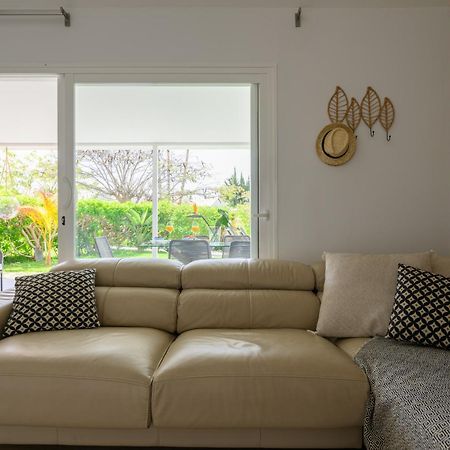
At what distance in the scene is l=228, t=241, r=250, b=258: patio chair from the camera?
2.80 m

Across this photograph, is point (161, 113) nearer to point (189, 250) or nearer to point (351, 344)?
point (189, 250)

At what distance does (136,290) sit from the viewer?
2.32m

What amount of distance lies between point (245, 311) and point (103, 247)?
120cm

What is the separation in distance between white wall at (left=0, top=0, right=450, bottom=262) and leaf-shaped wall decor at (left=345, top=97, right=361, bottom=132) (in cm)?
6

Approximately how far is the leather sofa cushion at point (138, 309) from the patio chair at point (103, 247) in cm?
57

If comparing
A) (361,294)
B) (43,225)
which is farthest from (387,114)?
(43,225)

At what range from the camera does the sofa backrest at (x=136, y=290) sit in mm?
2240

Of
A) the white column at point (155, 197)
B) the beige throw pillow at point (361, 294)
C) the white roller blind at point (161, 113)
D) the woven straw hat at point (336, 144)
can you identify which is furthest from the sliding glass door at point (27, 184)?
the beige throw pillow at point (361, 294)

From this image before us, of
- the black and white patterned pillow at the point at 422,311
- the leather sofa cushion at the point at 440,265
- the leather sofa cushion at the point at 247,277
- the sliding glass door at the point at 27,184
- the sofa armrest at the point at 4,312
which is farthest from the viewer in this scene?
the sliding glass door at the point at 27,184

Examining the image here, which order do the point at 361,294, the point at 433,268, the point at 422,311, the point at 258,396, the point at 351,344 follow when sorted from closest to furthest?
1. the point at 258,396
2. the point at 422,311
3. the point at 351,344
4. the point at 361,294
5. the point at 433,268

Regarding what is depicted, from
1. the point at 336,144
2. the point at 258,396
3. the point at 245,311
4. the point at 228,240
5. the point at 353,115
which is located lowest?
the point at 258,396

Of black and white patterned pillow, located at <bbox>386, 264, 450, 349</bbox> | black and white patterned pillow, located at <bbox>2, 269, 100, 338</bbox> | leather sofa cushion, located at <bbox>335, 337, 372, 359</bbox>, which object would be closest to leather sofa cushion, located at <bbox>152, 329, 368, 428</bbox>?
leather sofa cushion, located at <bbox>335, 337, 372, 359</bbox>

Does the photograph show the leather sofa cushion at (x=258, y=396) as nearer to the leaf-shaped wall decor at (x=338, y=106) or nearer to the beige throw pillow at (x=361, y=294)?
the beige throw pillow at (x=361, y=294)

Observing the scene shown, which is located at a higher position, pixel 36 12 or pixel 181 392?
pixel 36 12
